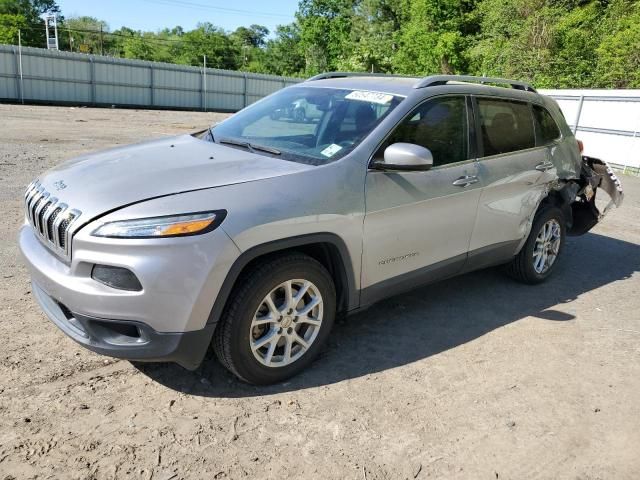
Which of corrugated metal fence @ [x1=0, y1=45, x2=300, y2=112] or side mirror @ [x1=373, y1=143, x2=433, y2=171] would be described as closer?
side mirror @ [x1=373, y1=143, x2=433, y2=171]

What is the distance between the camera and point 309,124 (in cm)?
392

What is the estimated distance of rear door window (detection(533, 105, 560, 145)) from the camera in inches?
198

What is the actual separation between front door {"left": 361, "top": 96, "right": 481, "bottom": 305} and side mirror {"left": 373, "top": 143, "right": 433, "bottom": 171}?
7 cm

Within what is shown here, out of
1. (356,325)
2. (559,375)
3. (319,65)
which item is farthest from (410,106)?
(319,65)

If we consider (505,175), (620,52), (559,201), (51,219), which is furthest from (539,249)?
(620,52)

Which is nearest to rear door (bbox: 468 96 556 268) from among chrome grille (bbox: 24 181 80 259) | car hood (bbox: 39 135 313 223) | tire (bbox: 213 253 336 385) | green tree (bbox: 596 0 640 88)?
tire (bbox: 213 253 336 385)

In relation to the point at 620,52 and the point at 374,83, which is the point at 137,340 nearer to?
the point at 374,83

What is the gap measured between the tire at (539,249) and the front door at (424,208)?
3.57ft

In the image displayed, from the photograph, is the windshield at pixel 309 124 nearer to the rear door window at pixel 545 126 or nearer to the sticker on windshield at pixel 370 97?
the sticker on windshield at pixel 370 97

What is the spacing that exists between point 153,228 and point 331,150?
1.32m

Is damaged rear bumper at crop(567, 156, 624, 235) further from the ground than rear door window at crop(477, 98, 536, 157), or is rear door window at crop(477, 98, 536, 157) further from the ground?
rear door window at crop(477, 98, 536, 157)

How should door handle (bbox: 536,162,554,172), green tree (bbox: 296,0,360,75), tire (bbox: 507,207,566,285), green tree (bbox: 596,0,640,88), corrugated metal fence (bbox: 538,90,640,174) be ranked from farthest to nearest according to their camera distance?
green tree (bbox: 296,0,360,75), green tree (bbox: 596,0,640,88), corrugated metal fence (bbox: 538,90,640,174), tire (bbox: 507,207,566,285), door handle (bbox: 536,162,554,172)

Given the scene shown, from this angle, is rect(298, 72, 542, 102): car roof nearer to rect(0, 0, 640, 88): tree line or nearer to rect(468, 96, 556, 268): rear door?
rect(468, 96, 556, 268): rear door

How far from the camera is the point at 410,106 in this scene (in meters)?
3.71
